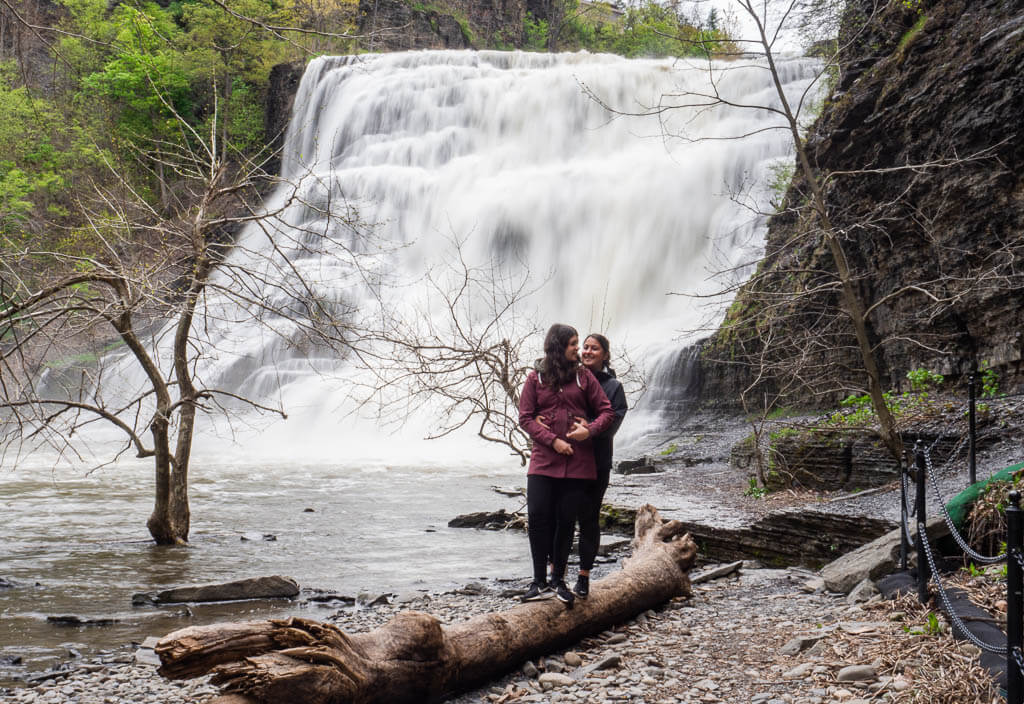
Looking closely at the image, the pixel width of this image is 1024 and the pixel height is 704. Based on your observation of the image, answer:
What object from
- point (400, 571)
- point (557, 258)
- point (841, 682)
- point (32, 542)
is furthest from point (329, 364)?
point (841, 682)

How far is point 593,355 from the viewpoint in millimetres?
5602

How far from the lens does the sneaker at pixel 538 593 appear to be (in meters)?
5.30

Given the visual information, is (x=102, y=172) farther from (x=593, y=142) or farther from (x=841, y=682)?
(x=841, y=682)

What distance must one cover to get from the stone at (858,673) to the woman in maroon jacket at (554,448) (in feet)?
5.60

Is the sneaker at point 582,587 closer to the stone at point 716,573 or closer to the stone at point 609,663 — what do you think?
the stone at point 609,663

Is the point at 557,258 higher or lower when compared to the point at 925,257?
higher

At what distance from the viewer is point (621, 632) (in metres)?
5.72

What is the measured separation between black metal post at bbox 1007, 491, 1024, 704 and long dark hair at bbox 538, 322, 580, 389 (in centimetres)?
279

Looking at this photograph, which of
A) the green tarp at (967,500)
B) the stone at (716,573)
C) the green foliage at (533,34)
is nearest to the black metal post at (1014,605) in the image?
the green tarp at (967,500)

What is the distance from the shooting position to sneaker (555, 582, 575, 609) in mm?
5280

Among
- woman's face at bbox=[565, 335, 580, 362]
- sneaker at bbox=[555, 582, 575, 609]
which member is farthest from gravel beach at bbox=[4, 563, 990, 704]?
→ woman's face at bbox=[565, 335, 580, 362]

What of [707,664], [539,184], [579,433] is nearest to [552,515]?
[579,433]

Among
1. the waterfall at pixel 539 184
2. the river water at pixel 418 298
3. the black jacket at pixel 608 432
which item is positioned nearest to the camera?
the black jacket at pixel 608 432

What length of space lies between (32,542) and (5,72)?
36.7 metres
